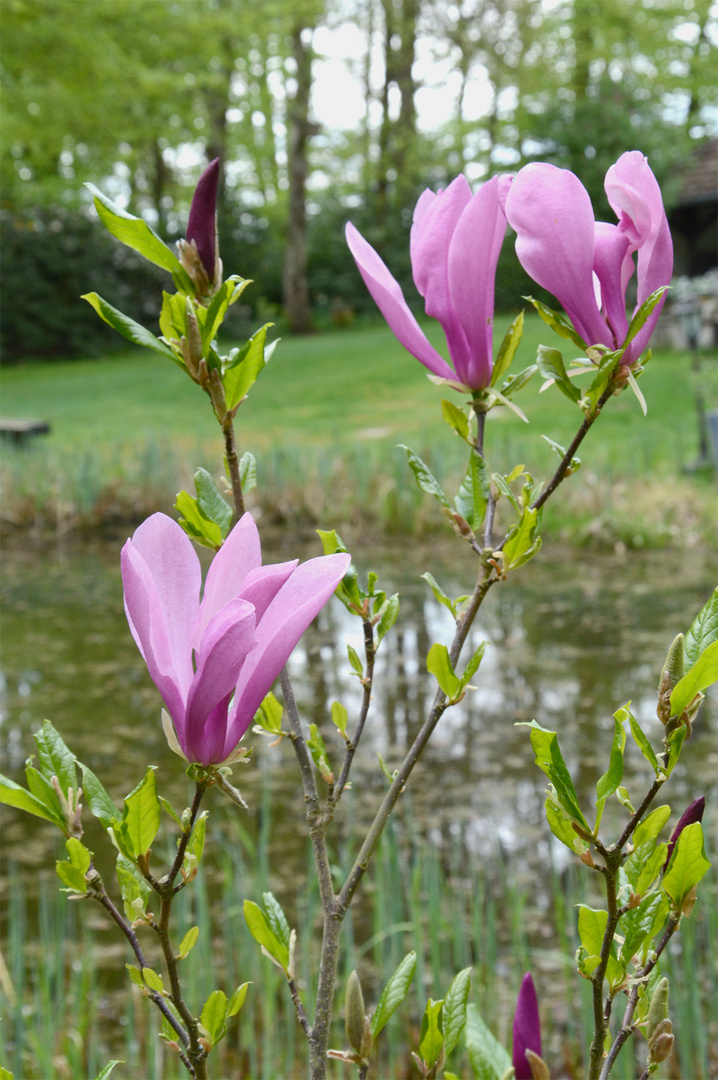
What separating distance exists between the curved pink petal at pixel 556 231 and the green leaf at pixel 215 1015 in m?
0.37

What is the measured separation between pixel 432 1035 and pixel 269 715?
0.18 metres

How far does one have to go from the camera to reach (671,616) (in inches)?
143

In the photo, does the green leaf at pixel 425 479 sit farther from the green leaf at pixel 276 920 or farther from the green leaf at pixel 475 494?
the green leaf at pixel 276 920

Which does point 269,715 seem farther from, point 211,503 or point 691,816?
point 691,816

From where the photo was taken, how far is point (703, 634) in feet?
1.34

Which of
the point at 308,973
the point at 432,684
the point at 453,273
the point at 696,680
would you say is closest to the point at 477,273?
the point at 453,273

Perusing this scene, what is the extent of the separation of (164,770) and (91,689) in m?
0.66

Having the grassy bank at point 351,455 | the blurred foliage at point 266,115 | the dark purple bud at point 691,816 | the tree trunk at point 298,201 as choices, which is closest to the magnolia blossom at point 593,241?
the dark purple bud at point 691,816

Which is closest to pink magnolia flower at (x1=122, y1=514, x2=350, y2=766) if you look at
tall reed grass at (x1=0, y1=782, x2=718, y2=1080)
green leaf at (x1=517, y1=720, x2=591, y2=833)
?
green leaf at (x1=517, y1=720, x2=591, y2=833)

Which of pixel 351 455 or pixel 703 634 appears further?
pixel 351 455

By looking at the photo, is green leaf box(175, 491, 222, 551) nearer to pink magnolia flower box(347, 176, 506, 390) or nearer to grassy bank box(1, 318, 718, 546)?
pink magnolia flower box(347, 176, 506, 390)

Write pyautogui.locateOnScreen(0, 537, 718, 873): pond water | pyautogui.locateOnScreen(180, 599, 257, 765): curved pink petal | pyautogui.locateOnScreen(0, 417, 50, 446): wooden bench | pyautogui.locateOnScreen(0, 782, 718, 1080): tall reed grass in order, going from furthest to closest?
pyautogui.locateOnScreen(0, 417, 50, 446): wooden bench → pyautogui.locateOnScreen(0, 537, 718, 873): pond water → pyautogui.locateOnScreen(0, 782, 718, 1080): tall reed grass → pyautogui.locateOnScreen(180, 599, 257, 765): curved pink petal

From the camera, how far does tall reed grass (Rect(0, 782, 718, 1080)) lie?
129 cm

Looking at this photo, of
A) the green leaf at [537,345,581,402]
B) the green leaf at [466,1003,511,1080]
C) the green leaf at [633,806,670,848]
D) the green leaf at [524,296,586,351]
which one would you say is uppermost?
the green leaf at [524,296,586,351]
